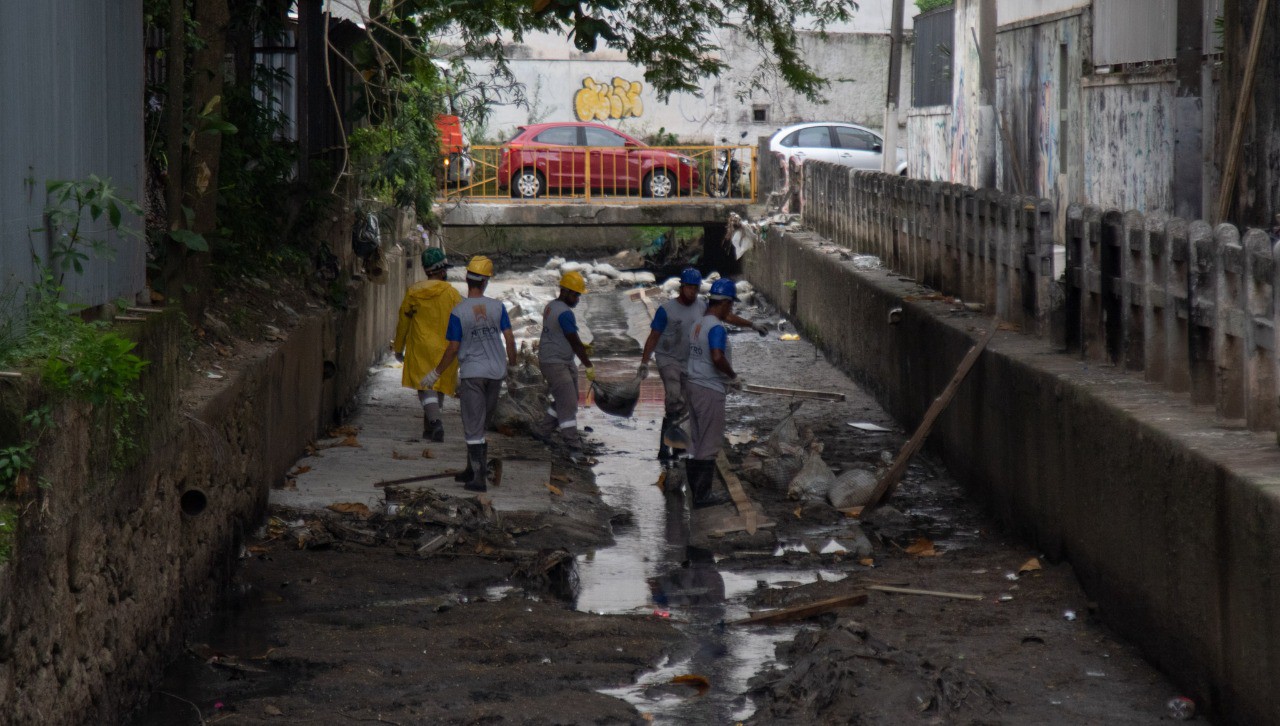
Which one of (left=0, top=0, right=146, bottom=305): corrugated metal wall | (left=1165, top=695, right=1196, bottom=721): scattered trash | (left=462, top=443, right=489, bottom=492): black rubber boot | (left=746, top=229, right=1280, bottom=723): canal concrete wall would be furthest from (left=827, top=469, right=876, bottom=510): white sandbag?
(left=0, top=0, right=146, bottom=305): corrugated metal wall

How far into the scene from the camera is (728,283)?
9680mm

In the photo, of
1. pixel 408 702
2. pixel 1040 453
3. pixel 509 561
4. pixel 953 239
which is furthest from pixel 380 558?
pixel 953 239

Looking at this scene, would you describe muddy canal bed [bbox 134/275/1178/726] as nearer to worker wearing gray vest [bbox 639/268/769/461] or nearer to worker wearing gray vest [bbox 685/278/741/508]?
worker wearing gray vest [bbox 685/278/741/508]

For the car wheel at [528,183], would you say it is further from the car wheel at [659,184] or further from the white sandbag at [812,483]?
the white sandbag at [812,483]

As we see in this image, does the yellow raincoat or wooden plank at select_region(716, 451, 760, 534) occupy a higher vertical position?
the yellow raincoat

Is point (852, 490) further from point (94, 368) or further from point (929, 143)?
point (929, 143)

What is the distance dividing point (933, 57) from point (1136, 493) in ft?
71.0

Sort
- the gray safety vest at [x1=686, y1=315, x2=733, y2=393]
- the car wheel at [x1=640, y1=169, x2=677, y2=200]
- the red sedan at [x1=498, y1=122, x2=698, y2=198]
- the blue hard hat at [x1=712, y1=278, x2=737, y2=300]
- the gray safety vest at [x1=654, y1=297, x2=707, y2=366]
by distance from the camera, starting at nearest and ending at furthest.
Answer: the gray safety vest at [x1=686, y1=315, x2=733, y2=393]
the blue hard hat at [x1=712, y1=278, x2=737, y2=300]
the gray safety vest at [x1=654, y1=297, x2=707, y2=366]
the red sedan at [x1=498, y1=122, x2=698, y2=198]
the car wheel at [x1=640, y1=169, x2=677, y2=200]

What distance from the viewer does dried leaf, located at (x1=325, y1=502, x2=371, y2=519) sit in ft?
28.5

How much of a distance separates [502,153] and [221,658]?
21202 millimetres

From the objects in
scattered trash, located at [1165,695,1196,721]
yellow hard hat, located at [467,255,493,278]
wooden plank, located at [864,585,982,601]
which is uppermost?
yellow hard hat, located at [467,255,493,278]

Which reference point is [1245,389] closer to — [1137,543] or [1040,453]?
[1137,543]

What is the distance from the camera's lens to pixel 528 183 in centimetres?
2661

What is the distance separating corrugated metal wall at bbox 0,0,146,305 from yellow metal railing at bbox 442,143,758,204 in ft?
63.8
